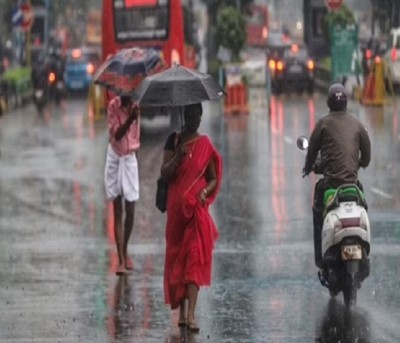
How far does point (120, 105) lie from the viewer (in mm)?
14430

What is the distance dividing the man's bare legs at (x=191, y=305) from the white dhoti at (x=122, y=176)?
324cm

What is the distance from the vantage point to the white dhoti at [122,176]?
14.4 m

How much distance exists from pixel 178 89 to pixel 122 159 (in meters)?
3.01

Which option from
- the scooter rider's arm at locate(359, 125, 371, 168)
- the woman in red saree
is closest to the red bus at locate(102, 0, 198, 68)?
the scooter rider's arm at locate(359, 125, 371, 168)

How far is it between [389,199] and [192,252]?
8594 millimetres

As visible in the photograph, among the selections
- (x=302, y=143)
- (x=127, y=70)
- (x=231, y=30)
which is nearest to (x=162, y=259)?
(x=127, y=70)

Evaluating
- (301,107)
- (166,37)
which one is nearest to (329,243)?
(166,37)

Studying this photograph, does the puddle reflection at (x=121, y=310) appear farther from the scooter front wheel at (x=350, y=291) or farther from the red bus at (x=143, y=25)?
the red bus at (x=143, y=25)

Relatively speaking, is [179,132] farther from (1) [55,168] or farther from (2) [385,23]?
(2) [385,23]

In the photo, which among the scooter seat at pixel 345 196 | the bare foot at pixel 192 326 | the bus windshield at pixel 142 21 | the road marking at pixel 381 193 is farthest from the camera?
the bus windshield at pixel 142 21

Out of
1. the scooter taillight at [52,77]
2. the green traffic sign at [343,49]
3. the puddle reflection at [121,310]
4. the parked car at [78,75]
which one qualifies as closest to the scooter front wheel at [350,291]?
the puddle reflection at [121,310]

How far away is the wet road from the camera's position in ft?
37.0

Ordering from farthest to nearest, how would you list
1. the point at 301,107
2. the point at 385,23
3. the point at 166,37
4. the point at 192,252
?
the point at 385,23, the point at 301,107, the point at 166,37, the point at 192,252

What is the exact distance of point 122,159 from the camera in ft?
47.2
